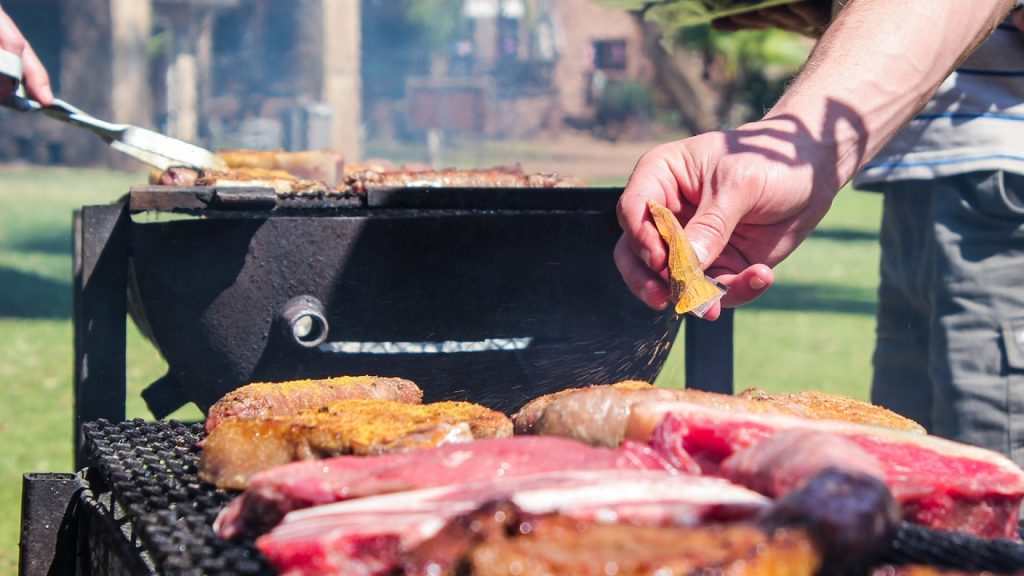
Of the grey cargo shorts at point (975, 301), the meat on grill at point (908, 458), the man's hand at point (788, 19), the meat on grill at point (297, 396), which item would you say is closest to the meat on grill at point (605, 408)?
the meat on grill at point (908, 458)

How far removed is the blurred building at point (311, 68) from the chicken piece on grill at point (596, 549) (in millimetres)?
13181

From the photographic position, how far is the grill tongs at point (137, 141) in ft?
12.2

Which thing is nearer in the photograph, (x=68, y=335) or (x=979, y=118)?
(x=979, y=118)

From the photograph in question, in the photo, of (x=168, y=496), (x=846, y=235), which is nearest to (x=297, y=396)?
(x=168, y=496)

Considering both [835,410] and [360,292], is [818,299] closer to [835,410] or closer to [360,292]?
[360,292]

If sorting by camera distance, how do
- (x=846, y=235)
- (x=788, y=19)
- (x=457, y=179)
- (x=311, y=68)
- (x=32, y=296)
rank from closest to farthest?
1. (x=457, y=179)
2. (x=788, y=19)
3. (x=32, y=296)
4. (x=846, y=235)
5. (x=311, y=68)

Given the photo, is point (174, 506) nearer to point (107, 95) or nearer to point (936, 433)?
point (936, 433)

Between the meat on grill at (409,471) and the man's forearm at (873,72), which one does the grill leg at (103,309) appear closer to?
the meat on grill at (409,471)

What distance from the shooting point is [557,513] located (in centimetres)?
133

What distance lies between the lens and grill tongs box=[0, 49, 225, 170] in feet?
12.2

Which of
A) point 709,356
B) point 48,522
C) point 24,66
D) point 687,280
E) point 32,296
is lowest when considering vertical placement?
point 32,296

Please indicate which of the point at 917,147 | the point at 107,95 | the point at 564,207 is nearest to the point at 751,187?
the point at 564,207

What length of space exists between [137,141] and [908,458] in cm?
305

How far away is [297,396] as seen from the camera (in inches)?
92.7
